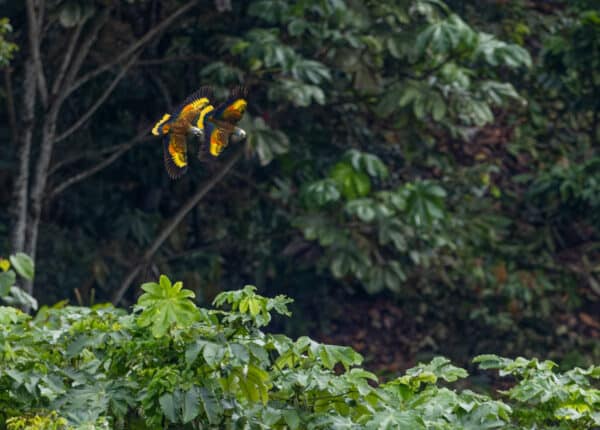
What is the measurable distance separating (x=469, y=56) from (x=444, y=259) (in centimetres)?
193

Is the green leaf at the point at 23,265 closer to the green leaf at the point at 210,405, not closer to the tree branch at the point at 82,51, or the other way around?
the tree branch at the point at 82,51

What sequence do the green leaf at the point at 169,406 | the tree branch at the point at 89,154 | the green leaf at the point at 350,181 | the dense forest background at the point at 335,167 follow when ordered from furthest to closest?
the tree branch at the point at 89,154 → the green leaf at the point at 350,181 → the dense forest background at the point at 335,167 → the green leaf at the point at 169,406

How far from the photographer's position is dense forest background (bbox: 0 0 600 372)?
5.53 metres

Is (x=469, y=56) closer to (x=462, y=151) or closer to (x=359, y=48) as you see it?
(x=359, y=48)

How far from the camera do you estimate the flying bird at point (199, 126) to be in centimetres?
262

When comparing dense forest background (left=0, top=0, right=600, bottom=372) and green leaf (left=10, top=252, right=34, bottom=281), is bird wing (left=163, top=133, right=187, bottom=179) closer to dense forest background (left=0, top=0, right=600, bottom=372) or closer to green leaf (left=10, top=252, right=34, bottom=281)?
green leaf (left=10, top=252, right=34, bottom=281)

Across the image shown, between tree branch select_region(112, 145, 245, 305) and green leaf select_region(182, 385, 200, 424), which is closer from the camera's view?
green leaf select_region(182, 385, 200, 424)

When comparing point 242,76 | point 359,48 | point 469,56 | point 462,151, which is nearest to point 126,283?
point 242,76

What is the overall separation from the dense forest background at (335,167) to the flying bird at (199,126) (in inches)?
88.1

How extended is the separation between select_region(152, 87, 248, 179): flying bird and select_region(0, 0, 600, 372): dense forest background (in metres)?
2.24

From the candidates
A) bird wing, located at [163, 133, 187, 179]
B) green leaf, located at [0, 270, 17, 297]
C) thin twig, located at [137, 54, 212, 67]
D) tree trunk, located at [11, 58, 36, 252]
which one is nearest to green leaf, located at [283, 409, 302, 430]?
bird wing, located at [163, 133, 187, 179]

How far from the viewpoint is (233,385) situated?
2953 millimetres

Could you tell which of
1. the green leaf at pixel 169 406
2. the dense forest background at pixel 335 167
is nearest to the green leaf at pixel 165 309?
the green leaf at pixel 169 406

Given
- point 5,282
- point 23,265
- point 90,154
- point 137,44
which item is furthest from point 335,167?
point 5,282
